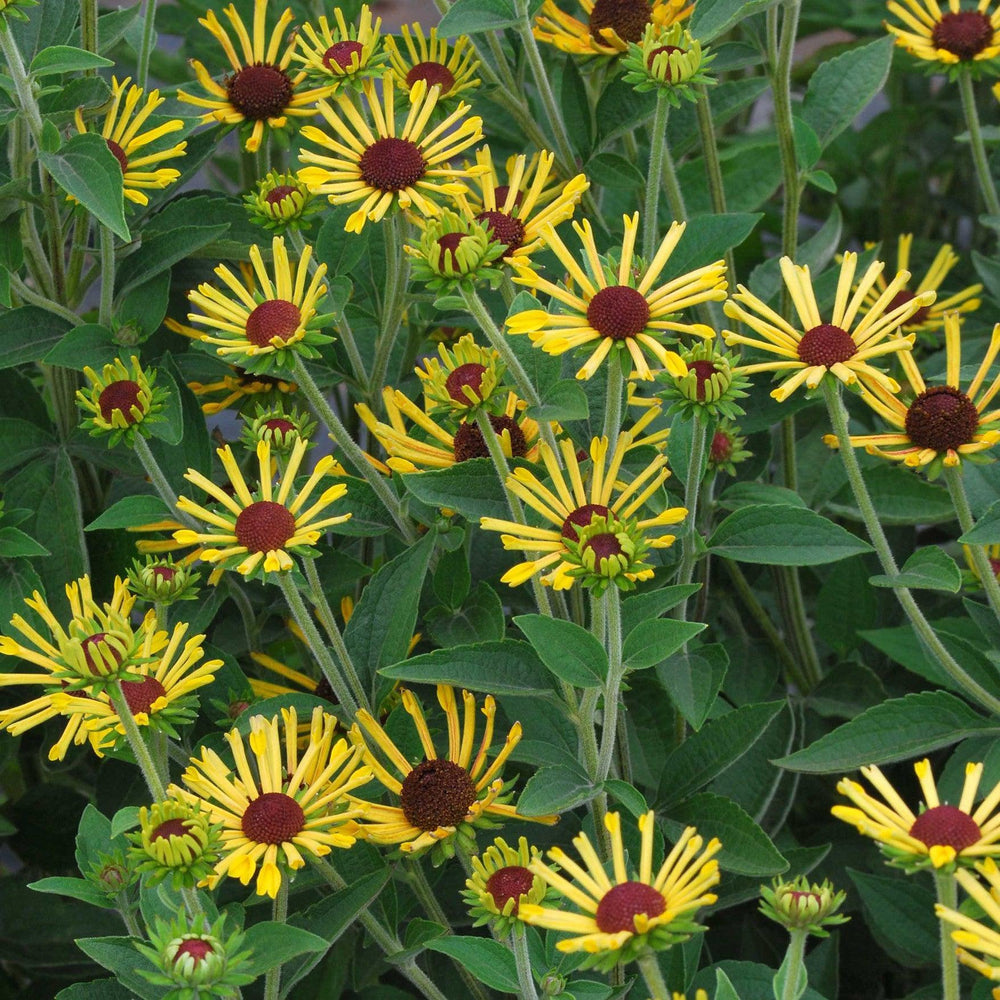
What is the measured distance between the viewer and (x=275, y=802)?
2.57 ft

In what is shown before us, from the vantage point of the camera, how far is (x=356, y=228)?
2.94 feet

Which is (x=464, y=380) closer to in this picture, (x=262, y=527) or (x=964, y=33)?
(x=262, y=527)

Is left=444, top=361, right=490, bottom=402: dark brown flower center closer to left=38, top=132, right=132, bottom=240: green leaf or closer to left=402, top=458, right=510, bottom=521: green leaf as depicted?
left=402, top=458, right=510, bottom=521: green leaf

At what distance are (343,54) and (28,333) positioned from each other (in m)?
0.33

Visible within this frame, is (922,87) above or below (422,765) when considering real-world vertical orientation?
above

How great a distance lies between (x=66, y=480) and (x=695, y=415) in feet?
1.79

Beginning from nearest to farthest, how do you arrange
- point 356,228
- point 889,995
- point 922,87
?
point 356,228 → point 889,995 → point 922,87

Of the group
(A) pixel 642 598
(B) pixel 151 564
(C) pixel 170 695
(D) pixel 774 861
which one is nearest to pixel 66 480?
(B) pixel 151 564

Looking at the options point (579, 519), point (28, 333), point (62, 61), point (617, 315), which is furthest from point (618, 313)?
point (28, 333)

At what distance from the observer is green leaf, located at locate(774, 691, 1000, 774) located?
3.08 ft

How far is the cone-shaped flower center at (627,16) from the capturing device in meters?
1.12

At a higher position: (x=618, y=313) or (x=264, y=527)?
(x=618, y=313)

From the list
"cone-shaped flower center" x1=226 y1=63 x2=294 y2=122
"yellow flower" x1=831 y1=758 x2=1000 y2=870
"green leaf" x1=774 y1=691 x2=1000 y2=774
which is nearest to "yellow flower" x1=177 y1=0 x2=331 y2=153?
"cone-shaped flower center" x1=226 y1=63 x2=294 y2=122

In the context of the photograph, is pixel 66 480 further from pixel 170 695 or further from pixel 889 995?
pixel 889 995
